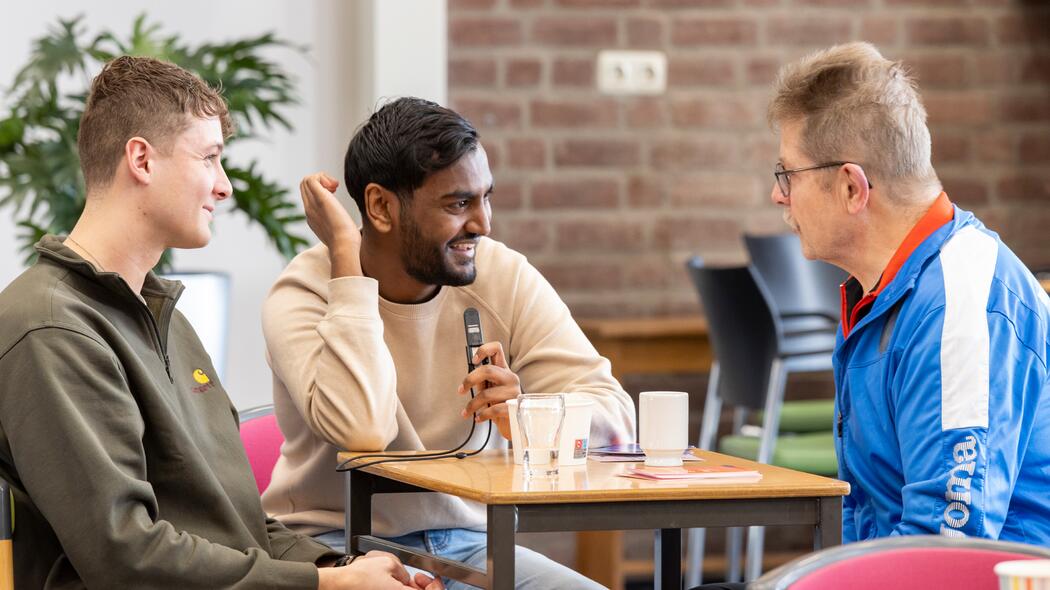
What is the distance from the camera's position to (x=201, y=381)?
1949 millimetres

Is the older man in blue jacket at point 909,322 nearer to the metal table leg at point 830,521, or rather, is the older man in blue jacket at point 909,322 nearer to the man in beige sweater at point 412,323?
the metal table leg at point 830,521

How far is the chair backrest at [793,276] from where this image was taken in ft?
13.6

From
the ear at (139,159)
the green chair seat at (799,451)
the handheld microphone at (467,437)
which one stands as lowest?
the green chair seat at (799,451)

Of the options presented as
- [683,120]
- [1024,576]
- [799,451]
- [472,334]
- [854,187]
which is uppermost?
[683,120]

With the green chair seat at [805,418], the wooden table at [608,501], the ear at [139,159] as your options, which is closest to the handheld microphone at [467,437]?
the wooden table at [608,501]

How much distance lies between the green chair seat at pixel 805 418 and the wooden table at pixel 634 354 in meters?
0.28

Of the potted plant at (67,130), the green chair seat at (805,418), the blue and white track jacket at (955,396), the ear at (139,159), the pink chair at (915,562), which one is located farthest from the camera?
the green chair seat at (805,418)

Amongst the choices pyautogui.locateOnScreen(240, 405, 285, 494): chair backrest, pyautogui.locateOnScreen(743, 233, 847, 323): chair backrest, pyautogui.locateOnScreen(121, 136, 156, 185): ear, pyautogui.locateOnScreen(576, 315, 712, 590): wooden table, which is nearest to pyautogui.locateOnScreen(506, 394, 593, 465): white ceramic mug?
pyautogui.locateOnScreen(121, 136, 156, 185): ear

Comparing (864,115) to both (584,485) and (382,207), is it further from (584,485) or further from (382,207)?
(382,207)

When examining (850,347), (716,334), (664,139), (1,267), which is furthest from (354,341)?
(664,139)

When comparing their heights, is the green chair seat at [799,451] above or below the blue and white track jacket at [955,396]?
below

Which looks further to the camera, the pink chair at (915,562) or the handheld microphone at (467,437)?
the handheld microphone at (467,437)

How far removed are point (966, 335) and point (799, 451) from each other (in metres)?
2.04

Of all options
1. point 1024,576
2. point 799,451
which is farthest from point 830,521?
point 799,451
